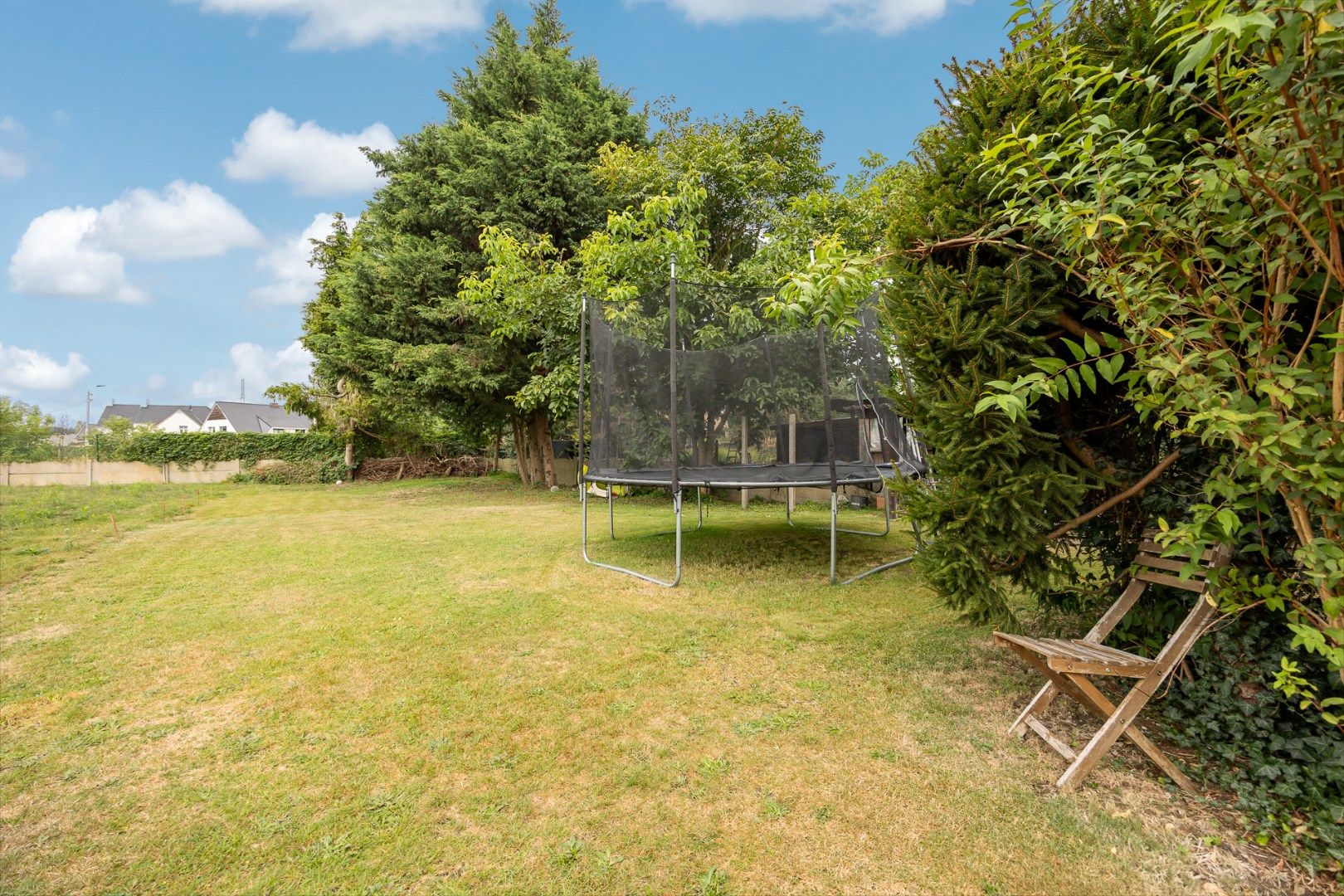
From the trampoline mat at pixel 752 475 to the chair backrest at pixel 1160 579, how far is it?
213cm

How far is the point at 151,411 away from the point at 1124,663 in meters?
55.9

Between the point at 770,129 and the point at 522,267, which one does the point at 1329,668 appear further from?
the point at 770,129

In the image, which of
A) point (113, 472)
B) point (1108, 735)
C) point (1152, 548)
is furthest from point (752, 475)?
point (113, 472)

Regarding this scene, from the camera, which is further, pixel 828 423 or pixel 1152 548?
pixel 828 423

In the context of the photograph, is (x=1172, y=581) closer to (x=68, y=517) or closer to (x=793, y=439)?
(x=793, y=439)

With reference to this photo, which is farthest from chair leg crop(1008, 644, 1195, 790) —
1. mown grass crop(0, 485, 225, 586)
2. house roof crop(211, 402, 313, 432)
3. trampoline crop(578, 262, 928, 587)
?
house roof crop(211, 402, 313, 432)

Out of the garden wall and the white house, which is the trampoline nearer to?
the garden wall

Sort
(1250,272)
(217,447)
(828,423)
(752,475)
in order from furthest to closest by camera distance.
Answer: (217,447), (752,475), (828,423), (1250,272)

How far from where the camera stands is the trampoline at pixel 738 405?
4.94 metres

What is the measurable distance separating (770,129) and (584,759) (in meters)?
9.47

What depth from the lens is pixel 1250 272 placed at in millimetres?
1407

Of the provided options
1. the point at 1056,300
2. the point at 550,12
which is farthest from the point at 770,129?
the point at 1056,300

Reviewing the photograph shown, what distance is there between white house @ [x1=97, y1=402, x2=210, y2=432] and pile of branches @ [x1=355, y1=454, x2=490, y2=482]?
1334 inches

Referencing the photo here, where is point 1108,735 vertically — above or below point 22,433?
below
